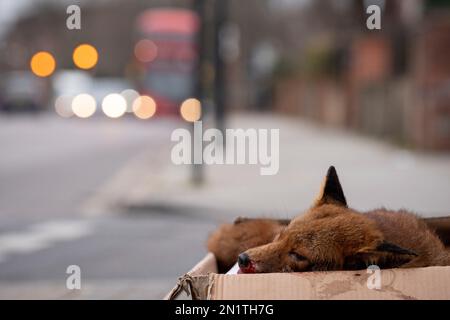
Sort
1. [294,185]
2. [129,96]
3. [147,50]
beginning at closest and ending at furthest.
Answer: [294,185]
[147,50]
[129,96]

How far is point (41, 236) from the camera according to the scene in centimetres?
1157

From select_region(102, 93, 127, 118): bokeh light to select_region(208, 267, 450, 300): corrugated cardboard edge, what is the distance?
175 ft

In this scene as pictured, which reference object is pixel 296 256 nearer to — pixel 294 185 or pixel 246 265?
pixel 246 265

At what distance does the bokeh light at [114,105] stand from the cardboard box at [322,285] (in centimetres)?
5328

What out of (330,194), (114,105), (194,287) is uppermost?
(114,105)

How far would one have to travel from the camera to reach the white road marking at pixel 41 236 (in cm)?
1052

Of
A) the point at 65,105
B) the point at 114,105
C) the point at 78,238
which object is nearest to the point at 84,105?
the point at 114,105

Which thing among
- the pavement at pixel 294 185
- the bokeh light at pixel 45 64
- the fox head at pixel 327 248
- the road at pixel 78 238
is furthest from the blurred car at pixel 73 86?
the fox head at pixel 327 248

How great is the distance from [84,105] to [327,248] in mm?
56675

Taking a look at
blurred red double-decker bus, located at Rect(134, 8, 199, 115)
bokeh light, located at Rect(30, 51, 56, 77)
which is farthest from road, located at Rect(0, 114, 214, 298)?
bokeh light, located at Rect(30, 51, 56, 77)

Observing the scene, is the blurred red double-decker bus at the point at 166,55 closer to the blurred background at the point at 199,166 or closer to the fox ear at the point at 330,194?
the blurred background at the point at 199,166

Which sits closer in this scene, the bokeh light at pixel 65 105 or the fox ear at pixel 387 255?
the fox ear at pixel 387 255

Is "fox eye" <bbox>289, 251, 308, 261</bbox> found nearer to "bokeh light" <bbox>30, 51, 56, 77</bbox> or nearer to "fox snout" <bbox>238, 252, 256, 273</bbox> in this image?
"fox snout" <bbox>238, 252, 256, 273</bbox>
